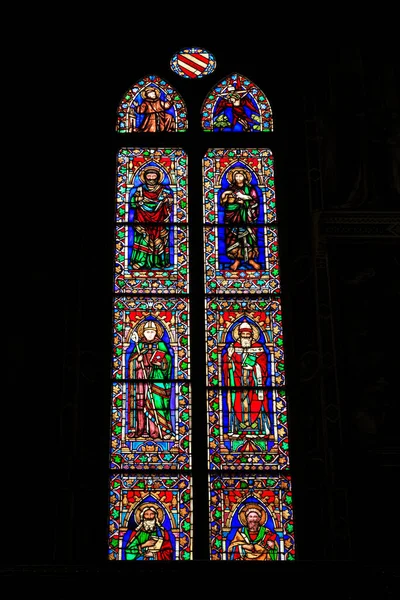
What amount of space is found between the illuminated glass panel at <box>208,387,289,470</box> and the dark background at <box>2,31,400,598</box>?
4.3 inches

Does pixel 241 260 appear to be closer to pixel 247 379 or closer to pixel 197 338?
pixel 197 338

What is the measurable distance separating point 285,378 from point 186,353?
0.87 m

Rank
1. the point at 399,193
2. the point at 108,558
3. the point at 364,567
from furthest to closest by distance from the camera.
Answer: the point at 399,193
the point at 108,558
the point at 364,567

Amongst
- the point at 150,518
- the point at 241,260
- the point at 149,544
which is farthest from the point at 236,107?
the point at 149,544

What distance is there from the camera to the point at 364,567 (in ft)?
26.6

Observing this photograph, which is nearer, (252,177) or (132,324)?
(132,324)

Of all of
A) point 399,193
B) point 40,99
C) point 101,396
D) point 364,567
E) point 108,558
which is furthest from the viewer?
point 40,99

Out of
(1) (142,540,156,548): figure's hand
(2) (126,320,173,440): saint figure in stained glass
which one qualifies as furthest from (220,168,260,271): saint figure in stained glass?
(1) (142,540,156,548): figure's hand

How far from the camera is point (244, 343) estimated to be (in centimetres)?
1048

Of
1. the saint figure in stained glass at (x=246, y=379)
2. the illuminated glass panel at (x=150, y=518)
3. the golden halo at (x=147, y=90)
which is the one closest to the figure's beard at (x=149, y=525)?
the illuminated glass panel at (x=150, y=518)

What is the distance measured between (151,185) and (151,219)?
0.39 meters

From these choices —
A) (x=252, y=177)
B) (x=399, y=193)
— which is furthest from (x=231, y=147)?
(x=399, y=193)

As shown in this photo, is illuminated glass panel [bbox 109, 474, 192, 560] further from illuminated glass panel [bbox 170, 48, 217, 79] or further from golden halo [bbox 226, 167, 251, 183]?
illuminated glass panel [bbox 170, 48, 217, 79]

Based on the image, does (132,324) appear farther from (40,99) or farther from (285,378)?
(40,99)
